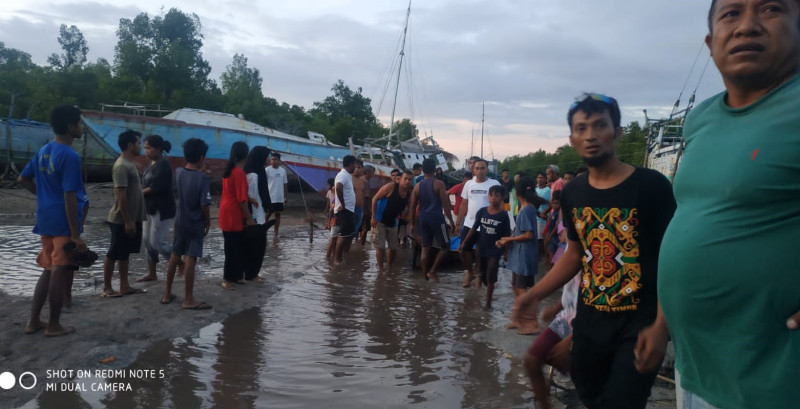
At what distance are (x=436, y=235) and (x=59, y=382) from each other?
18.8 feet

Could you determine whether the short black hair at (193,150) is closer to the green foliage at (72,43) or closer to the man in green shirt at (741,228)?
the man in green shirt at (741,228)

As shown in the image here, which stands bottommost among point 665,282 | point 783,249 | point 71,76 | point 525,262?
point 525,262

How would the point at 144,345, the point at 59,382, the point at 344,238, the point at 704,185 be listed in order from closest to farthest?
1. the point at 704,185
2. the point at 59,382
3. the point at 144,345
4. the point at 344,238

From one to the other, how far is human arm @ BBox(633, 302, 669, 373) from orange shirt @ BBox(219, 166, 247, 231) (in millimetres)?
5518

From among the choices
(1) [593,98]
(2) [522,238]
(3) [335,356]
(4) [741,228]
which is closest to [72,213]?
(3) [335,356]

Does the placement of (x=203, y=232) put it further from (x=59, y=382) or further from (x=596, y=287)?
(x=596, y=287)

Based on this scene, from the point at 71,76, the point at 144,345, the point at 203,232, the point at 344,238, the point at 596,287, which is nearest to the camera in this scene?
the point at 596,287

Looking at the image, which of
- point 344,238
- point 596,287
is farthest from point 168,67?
point 596,287

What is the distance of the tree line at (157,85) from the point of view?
37.0 metres

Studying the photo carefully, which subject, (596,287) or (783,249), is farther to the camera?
(596,287)

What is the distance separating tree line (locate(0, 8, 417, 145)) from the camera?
37.0 meters

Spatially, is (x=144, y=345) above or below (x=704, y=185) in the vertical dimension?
below

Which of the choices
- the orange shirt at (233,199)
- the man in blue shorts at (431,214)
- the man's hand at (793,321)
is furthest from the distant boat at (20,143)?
the man's hand at (793,321)

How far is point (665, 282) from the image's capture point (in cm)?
189
